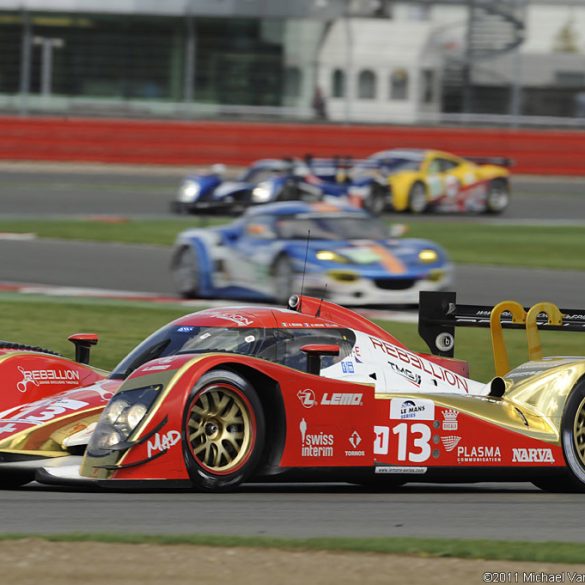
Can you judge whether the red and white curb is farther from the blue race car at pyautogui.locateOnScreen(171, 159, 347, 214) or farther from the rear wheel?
the rear wheel

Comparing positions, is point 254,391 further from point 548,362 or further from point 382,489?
point 548,362

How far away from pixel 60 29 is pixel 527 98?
489 inches

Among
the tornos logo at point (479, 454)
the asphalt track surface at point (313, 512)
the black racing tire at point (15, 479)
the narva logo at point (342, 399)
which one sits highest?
the narva logo at point (342, 399)

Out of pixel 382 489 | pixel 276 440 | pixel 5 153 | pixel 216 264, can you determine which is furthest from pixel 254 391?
pixel 5 153

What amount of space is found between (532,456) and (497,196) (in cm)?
2262

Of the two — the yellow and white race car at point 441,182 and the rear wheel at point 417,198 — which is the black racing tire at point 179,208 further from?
the rear wheel at point 417,198

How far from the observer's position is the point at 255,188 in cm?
2683

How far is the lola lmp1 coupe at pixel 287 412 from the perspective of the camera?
6.71 m

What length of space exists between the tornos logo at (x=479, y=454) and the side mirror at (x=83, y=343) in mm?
2461

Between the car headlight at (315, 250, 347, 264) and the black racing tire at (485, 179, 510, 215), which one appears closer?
the car headlight at (315, 250, 347, 264)

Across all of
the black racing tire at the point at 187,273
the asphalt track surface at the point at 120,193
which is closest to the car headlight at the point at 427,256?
the black racing tire at the point at 187,273

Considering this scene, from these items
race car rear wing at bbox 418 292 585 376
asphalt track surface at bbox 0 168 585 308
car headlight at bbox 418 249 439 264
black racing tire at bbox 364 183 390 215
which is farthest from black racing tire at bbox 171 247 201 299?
black racing tire at bbox 364 183 390 215

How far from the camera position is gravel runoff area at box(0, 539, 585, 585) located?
16.0 ft

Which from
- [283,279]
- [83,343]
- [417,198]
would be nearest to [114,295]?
[283,279]
